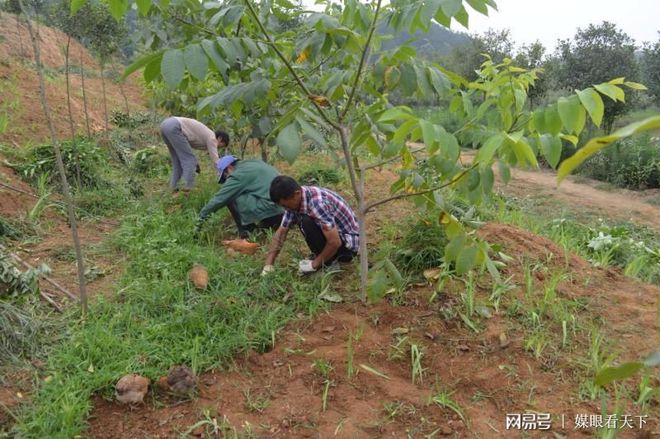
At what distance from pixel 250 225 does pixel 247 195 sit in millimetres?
316

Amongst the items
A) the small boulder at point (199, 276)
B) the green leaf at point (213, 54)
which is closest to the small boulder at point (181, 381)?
the small boulder at point (199, 276)

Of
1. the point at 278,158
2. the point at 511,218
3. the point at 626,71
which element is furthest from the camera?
the point at 626,71

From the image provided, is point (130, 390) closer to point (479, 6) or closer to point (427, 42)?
point (427, 42)

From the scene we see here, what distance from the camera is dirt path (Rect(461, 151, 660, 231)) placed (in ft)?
21.4

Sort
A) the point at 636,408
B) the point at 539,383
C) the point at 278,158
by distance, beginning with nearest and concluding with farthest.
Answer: the point at 636,408 < the point at 539,383 < the point at 278,158

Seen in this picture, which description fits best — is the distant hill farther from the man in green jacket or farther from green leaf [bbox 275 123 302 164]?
the man in green jacket

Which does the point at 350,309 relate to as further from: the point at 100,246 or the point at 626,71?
the point at 626,71

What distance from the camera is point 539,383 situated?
7.06ft

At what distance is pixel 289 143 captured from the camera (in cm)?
163

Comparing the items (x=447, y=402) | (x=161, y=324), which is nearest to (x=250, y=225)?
(x=161, y=324)

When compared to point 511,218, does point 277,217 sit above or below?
below

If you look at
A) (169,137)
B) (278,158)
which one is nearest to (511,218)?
(278,158)

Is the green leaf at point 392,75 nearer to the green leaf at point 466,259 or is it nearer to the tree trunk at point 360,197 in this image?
the tree trunk at point 360,197

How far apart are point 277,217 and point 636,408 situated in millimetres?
2875
